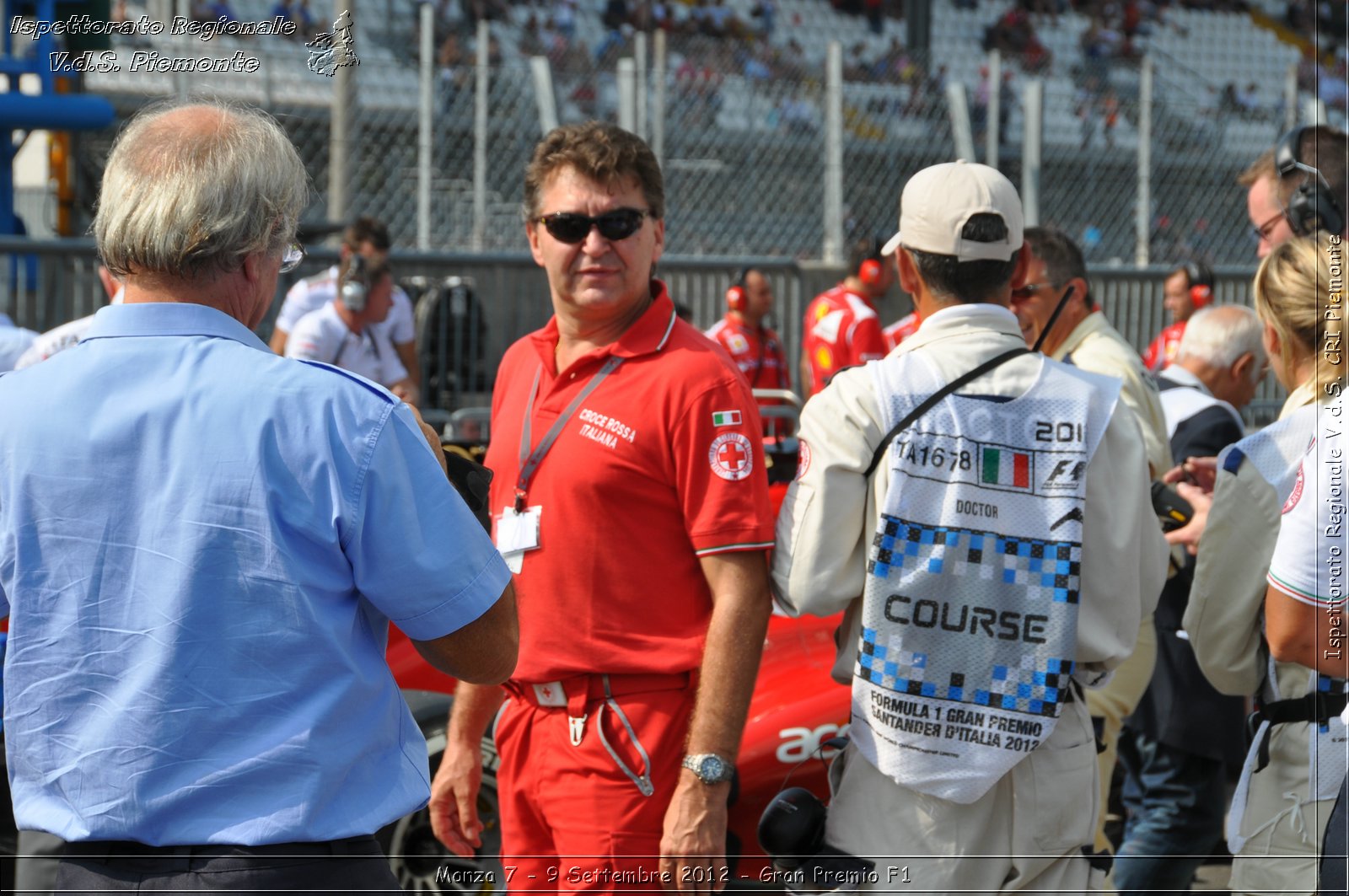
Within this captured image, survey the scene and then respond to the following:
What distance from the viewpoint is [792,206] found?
1098 cm

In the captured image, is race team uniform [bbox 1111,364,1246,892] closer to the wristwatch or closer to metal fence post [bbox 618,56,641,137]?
the wristwatch

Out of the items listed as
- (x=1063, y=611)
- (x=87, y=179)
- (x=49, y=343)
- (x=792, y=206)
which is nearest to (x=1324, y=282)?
(x=1063, y=611)

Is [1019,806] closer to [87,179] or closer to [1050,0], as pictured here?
[87,179]

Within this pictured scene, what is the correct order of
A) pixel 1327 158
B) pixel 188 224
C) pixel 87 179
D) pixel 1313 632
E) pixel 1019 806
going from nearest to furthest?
pixel 188 224 → pixel 1313 632 → pixel 1019 806 → pixel 1327 158 → pixel 87 179

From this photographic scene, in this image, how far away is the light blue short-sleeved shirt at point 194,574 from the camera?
5.49 feet

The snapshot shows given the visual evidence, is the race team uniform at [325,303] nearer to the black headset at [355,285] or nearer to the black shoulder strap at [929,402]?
the black headset at [355,285]

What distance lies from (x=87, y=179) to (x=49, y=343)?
28.9ft

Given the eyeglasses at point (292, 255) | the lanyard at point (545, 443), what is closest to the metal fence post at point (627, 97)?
the lanyard at point (545, 443)

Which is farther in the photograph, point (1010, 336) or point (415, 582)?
point (1010, 336)

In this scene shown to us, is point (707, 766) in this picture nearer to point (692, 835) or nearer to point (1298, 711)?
point (692, 835)

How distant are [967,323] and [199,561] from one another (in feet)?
4.87

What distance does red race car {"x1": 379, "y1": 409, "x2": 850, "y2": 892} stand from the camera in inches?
137

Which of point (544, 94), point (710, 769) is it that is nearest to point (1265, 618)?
point (710, 769)

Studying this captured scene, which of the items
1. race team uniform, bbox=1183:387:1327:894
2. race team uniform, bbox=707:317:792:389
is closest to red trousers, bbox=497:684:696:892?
race team uniform, bbox=1183:387:1327:894
